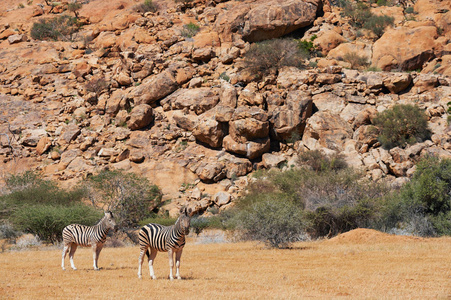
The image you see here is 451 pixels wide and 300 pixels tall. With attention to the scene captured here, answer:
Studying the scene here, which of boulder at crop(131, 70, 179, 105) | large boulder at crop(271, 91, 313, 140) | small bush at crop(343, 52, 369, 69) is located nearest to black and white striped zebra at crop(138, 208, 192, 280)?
large boulder at crop(271, 91, 313, 140)

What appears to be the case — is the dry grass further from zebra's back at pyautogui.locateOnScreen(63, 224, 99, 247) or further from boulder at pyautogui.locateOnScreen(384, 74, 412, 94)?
boulder at pyautogui.locateOnScreen(384, 74, 412, 94)

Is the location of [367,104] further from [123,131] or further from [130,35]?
[130,35]

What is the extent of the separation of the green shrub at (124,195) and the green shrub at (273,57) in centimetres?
1613

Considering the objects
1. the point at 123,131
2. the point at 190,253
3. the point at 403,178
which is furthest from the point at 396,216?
the point at 123,131

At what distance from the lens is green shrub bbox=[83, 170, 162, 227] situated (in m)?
33.2

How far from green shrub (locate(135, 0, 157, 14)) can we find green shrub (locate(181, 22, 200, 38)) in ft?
26.2

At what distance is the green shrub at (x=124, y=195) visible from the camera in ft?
109

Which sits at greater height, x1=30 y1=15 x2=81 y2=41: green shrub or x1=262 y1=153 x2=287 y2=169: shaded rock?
x1=30 y1=15 x2=81 y2=41: green shrub

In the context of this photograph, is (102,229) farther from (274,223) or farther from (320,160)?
(320,160)

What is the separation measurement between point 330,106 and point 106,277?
29780 mm

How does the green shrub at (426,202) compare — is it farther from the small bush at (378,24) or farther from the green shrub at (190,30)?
the green shrub at (190,30)

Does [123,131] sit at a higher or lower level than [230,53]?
lower

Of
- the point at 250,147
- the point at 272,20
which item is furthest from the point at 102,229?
the point at 272,20

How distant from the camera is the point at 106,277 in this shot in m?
14.6
